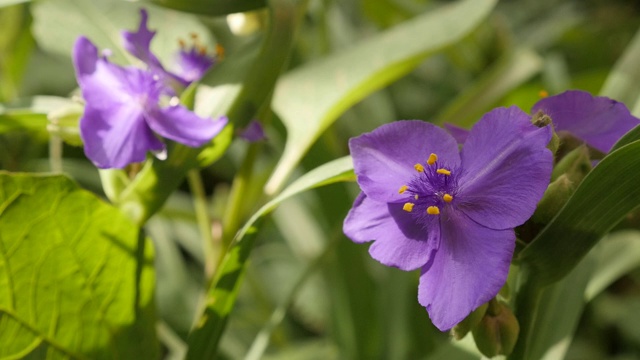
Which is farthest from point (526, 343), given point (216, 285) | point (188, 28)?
point (188, 28)

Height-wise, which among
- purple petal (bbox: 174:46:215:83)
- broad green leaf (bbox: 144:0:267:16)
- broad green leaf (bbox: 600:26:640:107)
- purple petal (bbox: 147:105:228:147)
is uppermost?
broad green leaf (bbox: 144:0:267:16)

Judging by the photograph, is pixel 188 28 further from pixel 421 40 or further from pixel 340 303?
pixel 340 303

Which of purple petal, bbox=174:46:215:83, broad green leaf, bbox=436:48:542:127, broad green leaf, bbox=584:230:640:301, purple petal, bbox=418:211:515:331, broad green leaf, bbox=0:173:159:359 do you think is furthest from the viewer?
broad green leaf, bbox=436:48:542:127

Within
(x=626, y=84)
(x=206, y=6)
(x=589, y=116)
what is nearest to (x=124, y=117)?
(x=206, y=6)

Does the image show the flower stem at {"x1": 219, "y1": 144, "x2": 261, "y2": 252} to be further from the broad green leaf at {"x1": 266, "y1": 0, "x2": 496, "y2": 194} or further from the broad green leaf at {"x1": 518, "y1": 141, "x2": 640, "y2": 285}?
the broad green leaf at {"x1": 518, "y1": 141, "x2": 640, "y2": 285}

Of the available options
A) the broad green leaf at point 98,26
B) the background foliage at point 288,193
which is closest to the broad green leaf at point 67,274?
the background foliage at point 288,193

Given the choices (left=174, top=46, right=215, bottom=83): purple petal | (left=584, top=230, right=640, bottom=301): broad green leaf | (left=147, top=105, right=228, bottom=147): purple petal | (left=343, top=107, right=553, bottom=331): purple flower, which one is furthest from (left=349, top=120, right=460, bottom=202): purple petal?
(left=584, top=230, right=640, bottom=301): broad green leaf

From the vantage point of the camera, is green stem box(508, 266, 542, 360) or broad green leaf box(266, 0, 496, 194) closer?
green stem box(508, 266, 542, 360)
